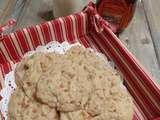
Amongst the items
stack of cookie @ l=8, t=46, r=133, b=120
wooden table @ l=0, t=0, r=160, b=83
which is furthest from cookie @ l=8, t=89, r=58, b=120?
wooden table @ l=0, t=0, r=160, b=83

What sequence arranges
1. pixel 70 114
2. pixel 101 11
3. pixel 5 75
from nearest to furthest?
pixel 70 114 → pixel 5 75 → pixel 101 11

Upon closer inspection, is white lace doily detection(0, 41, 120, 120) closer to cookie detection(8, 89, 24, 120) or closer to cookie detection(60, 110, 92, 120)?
cookie detection(8, 89, 24, 120)

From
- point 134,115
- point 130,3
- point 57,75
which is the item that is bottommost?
point 134,115

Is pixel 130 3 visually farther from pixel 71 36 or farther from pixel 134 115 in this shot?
pixel 134 115

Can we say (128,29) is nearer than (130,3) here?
No

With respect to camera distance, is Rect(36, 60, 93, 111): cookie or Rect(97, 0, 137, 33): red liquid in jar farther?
Rect(97, 0, 137, 33): red liquid in jar

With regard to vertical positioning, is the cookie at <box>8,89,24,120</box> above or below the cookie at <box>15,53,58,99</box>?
below

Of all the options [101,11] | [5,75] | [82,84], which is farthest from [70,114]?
[101,11]

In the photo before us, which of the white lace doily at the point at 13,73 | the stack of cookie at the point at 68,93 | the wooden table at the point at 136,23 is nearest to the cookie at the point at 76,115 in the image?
the stack of cookie at the point at 68,93

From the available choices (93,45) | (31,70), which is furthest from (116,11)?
(31,70)
